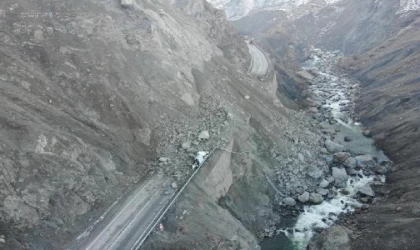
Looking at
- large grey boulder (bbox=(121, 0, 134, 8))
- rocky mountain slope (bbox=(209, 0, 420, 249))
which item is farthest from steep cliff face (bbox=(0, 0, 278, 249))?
rocky mountain slope (bbox=(209, 0, 420, 249))

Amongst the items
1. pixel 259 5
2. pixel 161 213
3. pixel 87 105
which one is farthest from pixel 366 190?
pixel 259 5

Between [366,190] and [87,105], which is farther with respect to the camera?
[366,190]

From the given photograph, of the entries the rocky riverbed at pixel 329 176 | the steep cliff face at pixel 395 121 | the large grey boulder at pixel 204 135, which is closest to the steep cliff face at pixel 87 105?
the large grey boulder at pixel 204 135

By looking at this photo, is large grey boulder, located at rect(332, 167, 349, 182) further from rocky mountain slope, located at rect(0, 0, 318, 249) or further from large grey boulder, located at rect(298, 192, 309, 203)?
rocky mountain slope, located at rect(0, 0, 318, 249)

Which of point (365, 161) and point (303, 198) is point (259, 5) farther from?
point (303, 198)

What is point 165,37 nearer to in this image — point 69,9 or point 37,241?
point 69,9

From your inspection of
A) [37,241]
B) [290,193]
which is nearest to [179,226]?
[37,241]
